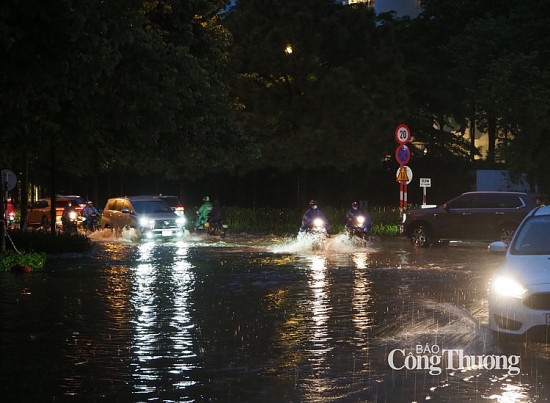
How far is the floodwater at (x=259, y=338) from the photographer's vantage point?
9.64 meters

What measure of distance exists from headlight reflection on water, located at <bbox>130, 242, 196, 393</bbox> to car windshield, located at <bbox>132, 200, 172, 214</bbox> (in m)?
13.3

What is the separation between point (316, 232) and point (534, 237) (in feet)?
63.2

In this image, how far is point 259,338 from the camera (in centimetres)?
1305

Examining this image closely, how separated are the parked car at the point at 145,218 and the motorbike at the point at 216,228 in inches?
96.5

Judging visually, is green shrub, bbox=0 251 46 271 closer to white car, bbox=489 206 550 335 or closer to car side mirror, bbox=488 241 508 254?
car side mirror, bbox=488 241 508 254

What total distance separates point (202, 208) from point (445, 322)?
29816mm

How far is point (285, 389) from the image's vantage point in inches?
377

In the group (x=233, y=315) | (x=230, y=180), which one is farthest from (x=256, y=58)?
(x=233, y=315)

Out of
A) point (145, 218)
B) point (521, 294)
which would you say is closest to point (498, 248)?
point (521, 294)

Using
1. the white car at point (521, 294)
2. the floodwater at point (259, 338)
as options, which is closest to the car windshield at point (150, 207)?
the floodwater at point (259, 338)

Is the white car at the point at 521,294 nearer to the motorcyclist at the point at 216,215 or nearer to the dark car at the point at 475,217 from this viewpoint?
the dark car at the point at 475,217

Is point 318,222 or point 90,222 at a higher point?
point 318,222

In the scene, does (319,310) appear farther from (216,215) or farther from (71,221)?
(71,221)

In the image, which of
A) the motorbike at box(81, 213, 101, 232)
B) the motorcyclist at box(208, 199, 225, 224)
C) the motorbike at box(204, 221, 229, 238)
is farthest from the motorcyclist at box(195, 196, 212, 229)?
the motorbike at box(81, 213, 101, 232)
